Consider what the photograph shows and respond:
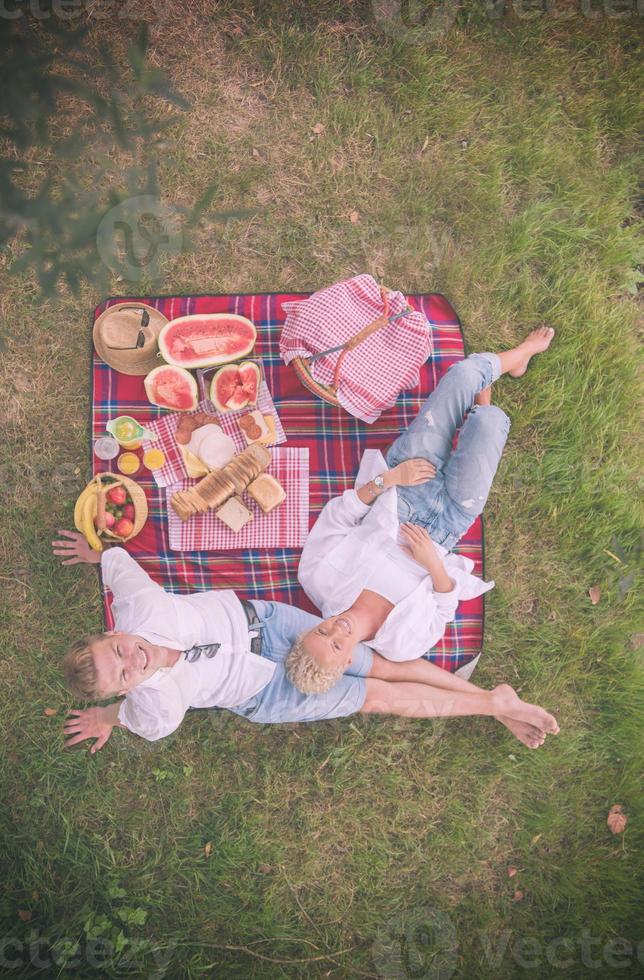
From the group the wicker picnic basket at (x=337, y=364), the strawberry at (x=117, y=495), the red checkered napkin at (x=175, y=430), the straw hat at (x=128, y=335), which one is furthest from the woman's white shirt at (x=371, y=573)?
the straw hat at (x=128, y=335)

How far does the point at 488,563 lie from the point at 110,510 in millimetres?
2955

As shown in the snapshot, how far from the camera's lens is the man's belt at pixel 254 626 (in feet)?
14.0

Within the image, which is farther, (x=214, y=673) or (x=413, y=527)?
(x=413, y=527)

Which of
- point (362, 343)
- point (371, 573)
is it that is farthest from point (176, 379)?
point (371, 573)

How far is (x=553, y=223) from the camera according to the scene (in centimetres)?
504

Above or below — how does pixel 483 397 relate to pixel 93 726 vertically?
above

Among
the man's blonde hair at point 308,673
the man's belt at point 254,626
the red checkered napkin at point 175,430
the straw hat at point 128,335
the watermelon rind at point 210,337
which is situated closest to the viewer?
the man's blonde hair at point 308,673

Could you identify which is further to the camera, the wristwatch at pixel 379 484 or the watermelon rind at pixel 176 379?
the watermelon rind at pixel 176 379

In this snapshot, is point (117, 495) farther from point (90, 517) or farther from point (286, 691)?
point (286, 691)

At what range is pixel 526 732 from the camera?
4.71 meters

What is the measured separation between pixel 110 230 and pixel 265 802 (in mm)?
4821

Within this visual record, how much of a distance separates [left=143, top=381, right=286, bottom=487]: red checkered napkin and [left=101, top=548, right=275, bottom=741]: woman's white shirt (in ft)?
2.27

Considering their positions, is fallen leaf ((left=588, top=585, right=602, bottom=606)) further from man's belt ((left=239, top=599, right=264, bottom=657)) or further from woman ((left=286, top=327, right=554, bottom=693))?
man's belt ((left=239, top=599, right=264, bottom=657))

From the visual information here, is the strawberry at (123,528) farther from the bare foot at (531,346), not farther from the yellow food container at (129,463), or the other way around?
the bare foot at (531,346)
